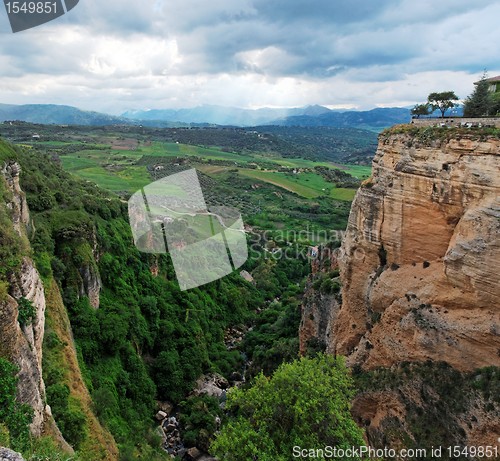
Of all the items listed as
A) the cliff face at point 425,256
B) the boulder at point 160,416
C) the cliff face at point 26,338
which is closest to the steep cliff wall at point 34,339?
the cliff face at point 26,338

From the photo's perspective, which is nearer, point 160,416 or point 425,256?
point 425,256

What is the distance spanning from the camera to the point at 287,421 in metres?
17.5

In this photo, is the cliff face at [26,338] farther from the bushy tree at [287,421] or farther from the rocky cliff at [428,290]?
the rocky cliff at [428,290]

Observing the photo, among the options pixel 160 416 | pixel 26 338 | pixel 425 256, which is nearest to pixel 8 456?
pixel 26 338

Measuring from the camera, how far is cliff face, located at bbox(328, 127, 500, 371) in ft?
65.4

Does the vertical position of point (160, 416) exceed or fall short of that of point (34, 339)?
it falls short

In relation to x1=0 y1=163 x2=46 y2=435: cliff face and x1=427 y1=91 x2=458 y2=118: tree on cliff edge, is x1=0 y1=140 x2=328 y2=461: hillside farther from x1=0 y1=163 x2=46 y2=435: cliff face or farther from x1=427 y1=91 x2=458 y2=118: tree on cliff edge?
x1=427 y1=91 x2=458 y2=118: tree on cliff edge

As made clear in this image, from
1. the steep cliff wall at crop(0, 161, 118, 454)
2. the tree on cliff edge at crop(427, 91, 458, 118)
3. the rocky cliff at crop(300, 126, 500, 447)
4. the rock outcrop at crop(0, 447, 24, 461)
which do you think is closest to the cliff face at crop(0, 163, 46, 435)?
the steep cliff wall at crop(0, 161, 118, 454)

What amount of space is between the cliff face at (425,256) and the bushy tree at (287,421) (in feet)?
23.7

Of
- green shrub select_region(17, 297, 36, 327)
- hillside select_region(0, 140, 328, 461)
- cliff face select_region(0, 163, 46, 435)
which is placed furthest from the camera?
green shrub select_region(17, 297, 36, 327)

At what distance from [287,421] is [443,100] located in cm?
2498

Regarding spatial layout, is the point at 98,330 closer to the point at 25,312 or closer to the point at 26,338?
the point at 26,338

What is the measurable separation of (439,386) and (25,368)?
2000 centimetres

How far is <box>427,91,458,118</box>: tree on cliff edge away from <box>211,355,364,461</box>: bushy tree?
21683 mm
